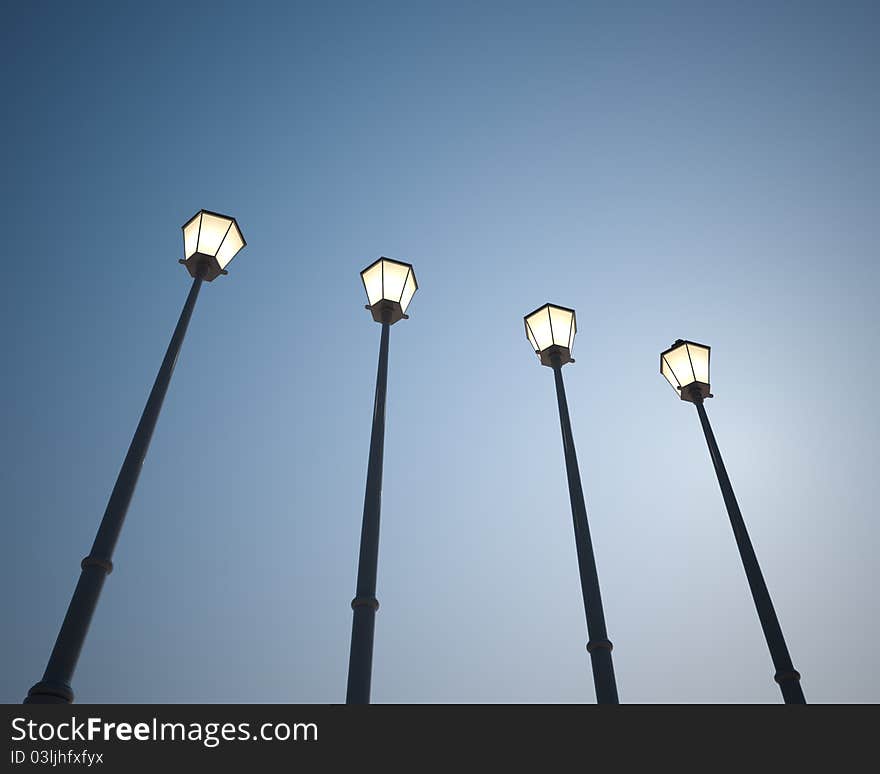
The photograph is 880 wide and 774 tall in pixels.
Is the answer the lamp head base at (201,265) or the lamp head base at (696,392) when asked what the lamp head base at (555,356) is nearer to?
the lamp head base at (696,392)

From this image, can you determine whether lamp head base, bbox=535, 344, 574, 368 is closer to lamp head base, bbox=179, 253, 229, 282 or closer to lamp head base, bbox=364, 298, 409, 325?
lamp head base, bbox=364, 298, 409, 325

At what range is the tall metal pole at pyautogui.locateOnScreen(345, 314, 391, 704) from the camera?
555 cm

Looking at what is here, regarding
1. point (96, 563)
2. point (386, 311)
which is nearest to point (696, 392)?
point (386, 311)

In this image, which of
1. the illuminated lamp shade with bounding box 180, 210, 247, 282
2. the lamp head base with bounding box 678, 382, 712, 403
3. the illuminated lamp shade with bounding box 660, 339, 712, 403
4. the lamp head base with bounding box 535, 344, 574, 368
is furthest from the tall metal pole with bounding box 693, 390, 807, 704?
the illuminated lamp shade with bounding box 180, 210, 247, 282

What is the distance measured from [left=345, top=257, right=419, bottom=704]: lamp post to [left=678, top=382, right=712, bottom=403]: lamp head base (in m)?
4.73

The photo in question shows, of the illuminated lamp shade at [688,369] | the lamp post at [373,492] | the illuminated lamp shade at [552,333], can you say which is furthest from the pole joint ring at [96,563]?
the illuminated lamp shade at [688,369]

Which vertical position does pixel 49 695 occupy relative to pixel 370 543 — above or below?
below

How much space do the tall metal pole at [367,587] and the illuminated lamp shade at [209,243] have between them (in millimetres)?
3449

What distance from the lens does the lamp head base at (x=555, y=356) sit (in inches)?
420

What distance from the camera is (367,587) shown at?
617 cm
